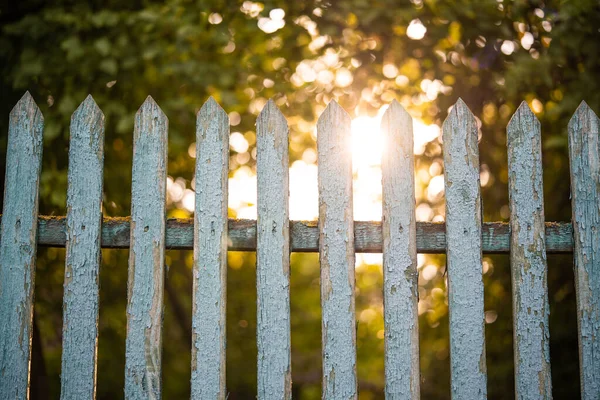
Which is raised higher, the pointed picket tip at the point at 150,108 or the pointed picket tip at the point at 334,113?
the pointed picket tip at the point at 150,108

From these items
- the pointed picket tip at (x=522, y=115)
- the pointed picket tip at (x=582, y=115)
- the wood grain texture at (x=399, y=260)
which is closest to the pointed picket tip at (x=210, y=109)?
the wood grain texture at (x=399, y=260)

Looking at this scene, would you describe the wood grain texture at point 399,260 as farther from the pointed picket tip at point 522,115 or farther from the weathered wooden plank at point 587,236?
the weathered wooden plank at point 587,236

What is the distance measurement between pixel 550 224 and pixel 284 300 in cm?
99

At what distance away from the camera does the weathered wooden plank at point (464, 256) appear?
1937 millimetres

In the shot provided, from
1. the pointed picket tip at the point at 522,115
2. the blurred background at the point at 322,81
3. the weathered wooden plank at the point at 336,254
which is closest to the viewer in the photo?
the weathered wooden plank at the point at 336,254

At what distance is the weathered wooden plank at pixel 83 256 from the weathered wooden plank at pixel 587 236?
1.70 metres

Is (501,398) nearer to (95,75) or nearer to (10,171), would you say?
(10,171)

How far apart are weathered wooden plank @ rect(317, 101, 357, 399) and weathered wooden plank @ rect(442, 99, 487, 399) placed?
1.14ft

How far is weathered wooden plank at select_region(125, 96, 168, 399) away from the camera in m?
1.95

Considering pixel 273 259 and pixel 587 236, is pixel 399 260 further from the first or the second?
pixel 587 236

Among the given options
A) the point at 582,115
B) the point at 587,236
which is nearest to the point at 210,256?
the point at 587,236

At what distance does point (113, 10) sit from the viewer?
10.3ft

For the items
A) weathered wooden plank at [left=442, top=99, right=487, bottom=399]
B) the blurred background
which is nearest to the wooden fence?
weathered wooden plank at [left=442, top=99, right=487, bottom=399]

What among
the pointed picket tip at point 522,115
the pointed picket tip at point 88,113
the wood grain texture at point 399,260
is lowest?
the wood grain texture at point 399,260
